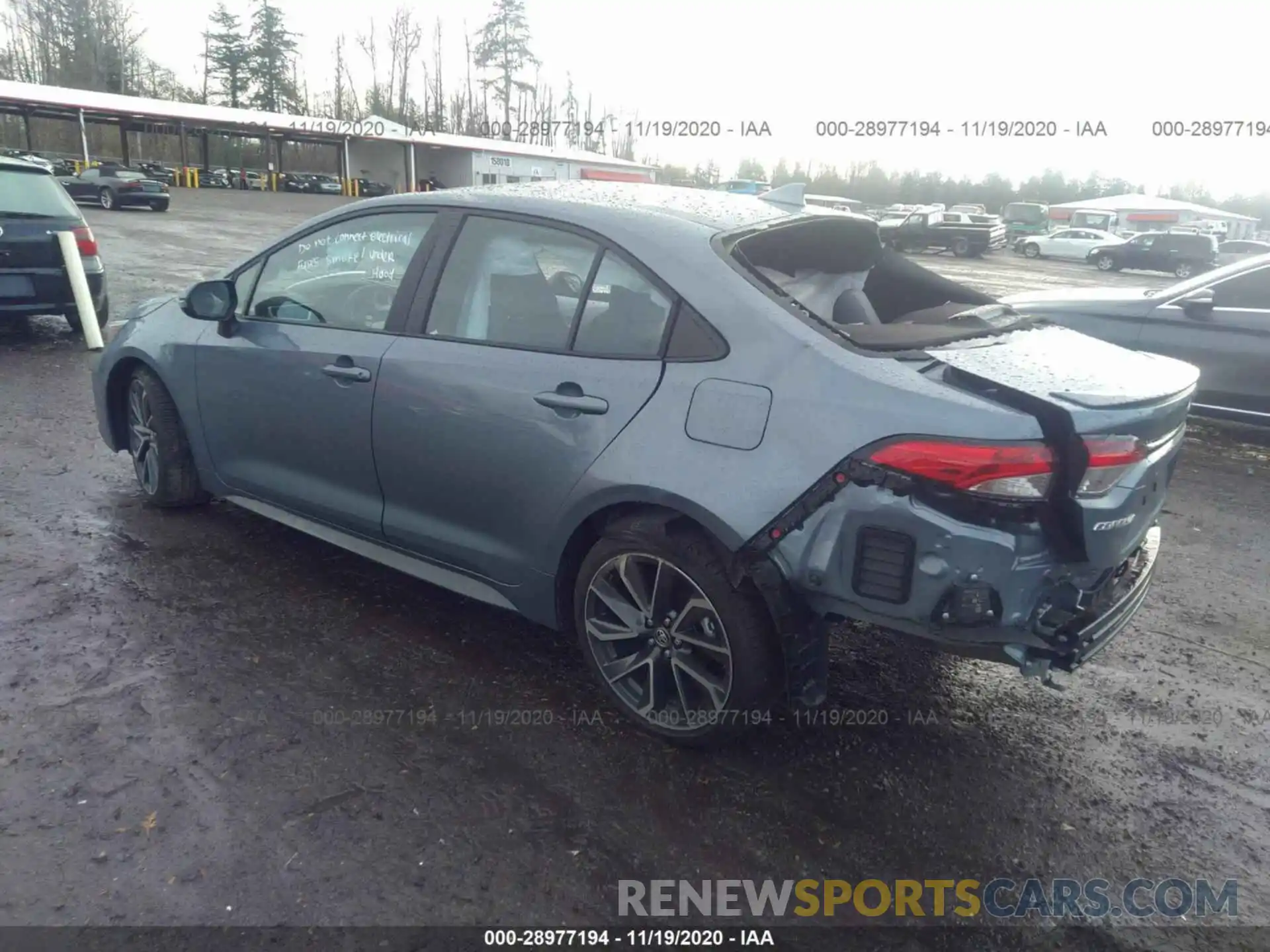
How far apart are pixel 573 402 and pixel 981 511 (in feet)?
4.16

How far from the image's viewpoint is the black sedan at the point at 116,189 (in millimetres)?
30562

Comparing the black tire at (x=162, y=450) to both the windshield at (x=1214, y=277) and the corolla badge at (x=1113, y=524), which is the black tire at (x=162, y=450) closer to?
the corolla badge at (x=1113, y=524)

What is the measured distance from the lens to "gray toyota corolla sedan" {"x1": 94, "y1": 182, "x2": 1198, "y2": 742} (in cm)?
245

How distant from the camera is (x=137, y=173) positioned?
3325 cm

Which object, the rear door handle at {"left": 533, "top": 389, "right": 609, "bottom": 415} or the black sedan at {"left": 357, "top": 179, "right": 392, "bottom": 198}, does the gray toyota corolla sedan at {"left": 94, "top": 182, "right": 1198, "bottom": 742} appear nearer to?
the rear door handle at {"left": 533, "top": 389, "right": 609, "bottom": 415}

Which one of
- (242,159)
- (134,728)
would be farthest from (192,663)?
(242,159)

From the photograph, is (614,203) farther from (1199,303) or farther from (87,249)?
(87,249)

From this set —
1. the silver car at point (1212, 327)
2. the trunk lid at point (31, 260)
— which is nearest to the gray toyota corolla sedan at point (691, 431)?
the silver car at point (1212, 327)

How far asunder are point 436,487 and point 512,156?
50860mm

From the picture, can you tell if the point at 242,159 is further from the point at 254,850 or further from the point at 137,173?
the point at 254,850

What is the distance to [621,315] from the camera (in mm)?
3014

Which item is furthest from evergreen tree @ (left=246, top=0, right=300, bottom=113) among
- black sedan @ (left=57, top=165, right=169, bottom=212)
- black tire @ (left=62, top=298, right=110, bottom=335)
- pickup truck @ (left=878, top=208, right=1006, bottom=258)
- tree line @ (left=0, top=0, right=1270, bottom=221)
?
black tire @ (left=62, top=298, right=110, bottom=335)

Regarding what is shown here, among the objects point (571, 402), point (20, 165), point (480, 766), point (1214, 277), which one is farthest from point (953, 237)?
point (480, 766)

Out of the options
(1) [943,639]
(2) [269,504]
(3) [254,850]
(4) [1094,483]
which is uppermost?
(4) [1094,483]
